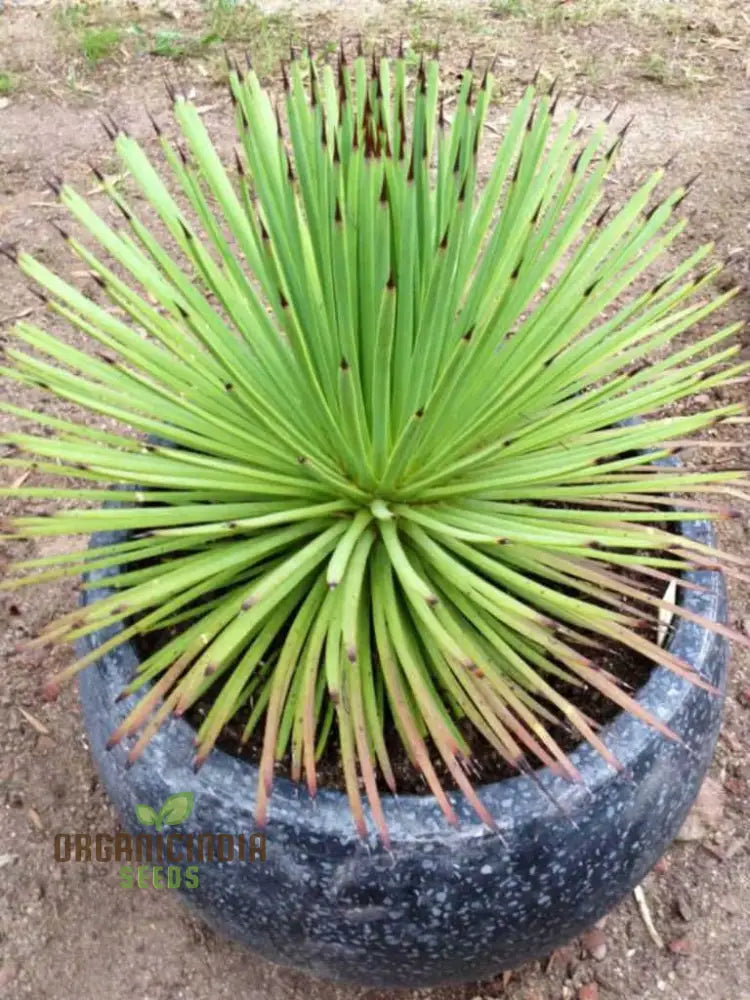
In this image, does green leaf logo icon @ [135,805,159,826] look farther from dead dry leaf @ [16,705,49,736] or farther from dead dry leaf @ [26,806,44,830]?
dead dry leaf @ [16,705,49,736]

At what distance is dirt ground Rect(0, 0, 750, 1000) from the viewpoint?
5.83 ft

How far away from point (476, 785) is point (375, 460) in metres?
0.43

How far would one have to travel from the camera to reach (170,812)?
1297 mm

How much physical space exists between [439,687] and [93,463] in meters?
0.55

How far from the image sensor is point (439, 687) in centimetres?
141

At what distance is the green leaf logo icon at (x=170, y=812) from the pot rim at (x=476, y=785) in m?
0.02

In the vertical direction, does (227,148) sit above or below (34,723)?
above

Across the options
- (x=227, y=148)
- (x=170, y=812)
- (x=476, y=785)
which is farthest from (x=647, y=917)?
(x=227, y=148)

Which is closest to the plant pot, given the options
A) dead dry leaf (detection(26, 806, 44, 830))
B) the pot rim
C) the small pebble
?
the pot rim

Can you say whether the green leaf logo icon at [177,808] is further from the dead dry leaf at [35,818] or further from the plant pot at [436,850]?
the dead dry leaf at [35,818]

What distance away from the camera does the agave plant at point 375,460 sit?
1.22 meters

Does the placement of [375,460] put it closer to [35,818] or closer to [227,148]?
[35,818]

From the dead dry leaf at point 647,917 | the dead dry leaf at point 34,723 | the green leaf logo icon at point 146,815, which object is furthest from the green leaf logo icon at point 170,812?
the dead dry leaf at point 647,917

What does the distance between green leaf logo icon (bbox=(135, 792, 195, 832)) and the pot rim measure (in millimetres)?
21
